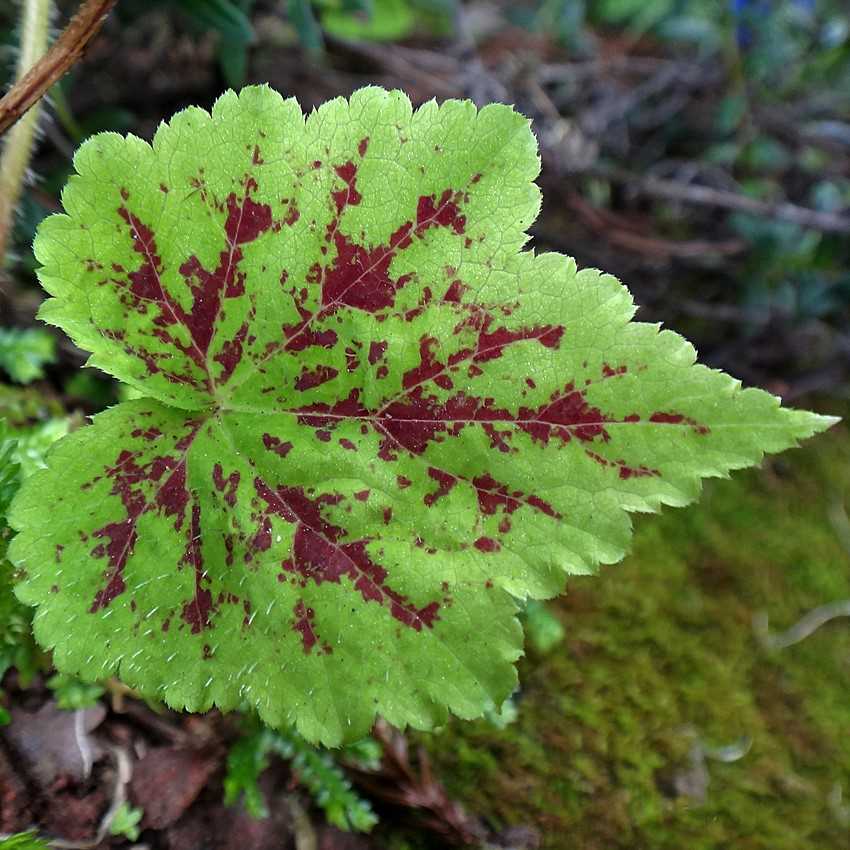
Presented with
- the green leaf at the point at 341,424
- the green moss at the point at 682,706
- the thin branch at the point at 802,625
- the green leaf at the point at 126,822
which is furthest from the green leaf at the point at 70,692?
the thin branch at the point at 802,625

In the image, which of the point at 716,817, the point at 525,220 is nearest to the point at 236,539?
the point at 525,220

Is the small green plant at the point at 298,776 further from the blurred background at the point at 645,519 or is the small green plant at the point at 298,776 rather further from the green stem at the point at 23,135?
the green stem at the point at 23,135

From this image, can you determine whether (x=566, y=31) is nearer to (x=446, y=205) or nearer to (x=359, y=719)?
(x=446, y=205)

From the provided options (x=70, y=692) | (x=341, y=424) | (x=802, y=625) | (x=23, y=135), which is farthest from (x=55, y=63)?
(x=802, y=625)

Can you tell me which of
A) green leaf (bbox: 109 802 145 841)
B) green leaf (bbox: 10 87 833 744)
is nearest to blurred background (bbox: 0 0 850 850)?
green leaf (bbox: 109 802 145 841)

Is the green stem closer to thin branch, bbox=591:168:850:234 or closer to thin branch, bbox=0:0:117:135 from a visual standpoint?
thin branch, bbox=0:0:117:135
